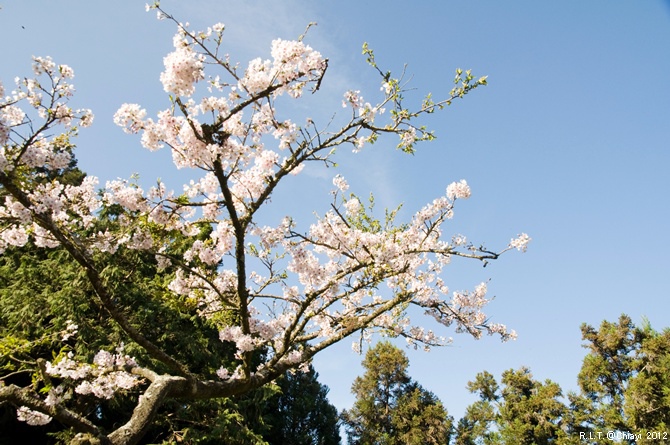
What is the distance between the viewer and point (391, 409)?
29.2 m

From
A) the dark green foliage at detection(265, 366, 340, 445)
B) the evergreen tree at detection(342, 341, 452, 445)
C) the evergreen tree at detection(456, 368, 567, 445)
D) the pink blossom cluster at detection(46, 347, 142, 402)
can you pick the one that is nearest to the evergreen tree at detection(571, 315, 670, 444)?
the evergreen tree at detection(456, 368, 567, 445)

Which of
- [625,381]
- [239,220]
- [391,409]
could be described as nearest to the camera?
[239,220]

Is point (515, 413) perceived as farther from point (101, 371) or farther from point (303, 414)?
point (101, 371)

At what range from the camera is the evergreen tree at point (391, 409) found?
90.2 ft

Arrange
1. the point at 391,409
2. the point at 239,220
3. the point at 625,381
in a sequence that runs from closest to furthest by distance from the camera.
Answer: the point at 239,220
the point at 625,381
the point at 391,409

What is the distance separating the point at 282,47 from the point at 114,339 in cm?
1112

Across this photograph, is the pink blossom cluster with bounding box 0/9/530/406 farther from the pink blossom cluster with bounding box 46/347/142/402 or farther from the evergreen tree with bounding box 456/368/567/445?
the evergreen tree with bounding box 456/368/567/445

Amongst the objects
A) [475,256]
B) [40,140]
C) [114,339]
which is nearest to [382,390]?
[114,339]

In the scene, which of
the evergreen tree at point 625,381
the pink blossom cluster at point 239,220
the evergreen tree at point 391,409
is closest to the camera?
the pink blossom cluster at point 239,220

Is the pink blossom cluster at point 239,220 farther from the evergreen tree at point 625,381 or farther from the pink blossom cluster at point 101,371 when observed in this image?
the evergreen tree at point 625,381

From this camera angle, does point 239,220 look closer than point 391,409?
Yes

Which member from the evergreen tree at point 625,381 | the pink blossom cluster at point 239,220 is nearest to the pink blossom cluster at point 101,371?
the pink blossom cluster at point 239,220

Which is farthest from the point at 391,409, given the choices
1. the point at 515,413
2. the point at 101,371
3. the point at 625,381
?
the point at 101,371

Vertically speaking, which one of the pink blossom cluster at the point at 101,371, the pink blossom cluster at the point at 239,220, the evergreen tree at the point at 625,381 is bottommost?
the pink blossom cluster at the point at 101,371
